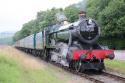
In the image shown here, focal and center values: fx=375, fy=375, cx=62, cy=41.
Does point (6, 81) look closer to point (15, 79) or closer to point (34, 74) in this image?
point (15, 79)

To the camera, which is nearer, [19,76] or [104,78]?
[19,76]

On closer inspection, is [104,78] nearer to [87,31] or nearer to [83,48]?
[83,48]

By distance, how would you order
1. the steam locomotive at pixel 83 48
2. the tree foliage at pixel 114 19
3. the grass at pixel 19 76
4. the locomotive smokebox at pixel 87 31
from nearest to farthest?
the grass at pixel 19 76 < the steam locomotive at pixel 83 48 < the locomotive smokebox at pixel 87 31 < the tree foliage at pixel 114 19

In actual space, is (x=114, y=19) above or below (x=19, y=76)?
above

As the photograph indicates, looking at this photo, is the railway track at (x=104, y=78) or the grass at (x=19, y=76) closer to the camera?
the grass at (x=19, y=76)

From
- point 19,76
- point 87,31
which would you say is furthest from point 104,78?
point 19,76

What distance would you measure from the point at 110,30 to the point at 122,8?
3.44 metres

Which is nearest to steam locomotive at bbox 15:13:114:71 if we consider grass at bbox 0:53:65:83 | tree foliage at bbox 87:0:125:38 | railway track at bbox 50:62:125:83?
railway track at bbox 50:62:125:83

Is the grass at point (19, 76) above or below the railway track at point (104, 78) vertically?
above

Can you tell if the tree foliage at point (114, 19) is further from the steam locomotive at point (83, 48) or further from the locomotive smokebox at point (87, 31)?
the locomotive smokebox at point (87, 31)

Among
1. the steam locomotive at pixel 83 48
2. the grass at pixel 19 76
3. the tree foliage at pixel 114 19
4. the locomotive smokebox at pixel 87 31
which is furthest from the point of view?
the tree foliage at pixel 114 19

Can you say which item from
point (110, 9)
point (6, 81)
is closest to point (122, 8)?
point (110, 9)

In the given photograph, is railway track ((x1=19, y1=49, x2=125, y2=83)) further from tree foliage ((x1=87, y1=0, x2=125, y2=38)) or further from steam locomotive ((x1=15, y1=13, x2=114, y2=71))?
tree foliage ((x1=87, y1=0, x2=125, y2=38))

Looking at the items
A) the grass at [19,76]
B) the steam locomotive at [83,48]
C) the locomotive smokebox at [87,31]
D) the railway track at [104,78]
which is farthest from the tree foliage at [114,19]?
the grass at [19,76]
